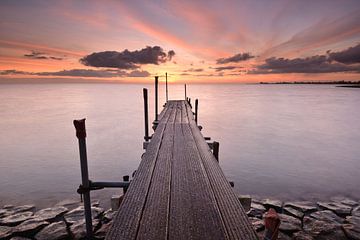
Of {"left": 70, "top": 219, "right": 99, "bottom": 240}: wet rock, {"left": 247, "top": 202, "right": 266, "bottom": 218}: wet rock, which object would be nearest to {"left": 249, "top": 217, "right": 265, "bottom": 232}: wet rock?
{"left": 247, "top": 202, "right": 266, "bottom": 218}: wet rock

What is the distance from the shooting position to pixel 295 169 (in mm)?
14742

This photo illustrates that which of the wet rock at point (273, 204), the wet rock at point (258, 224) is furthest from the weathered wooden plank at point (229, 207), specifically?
the wet rock at point (273, 204)

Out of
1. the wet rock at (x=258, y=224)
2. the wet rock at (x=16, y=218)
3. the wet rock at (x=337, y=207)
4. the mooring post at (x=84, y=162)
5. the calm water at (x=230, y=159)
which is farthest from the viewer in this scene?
the calm water at (x=230, y=159)

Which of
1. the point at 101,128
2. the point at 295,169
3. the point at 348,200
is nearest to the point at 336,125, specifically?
the point at 295,169

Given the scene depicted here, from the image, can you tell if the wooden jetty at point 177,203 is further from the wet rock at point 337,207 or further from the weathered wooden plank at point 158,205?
the wet rock at point 337,207

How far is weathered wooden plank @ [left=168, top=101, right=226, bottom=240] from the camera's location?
10.4ft

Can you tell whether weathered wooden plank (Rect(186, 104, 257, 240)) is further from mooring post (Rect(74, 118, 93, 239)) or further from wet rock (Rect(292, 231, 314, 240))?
wet rock (Rect(292, 231, 314, 240))

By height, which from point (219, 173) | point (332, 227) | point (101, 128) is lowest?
point (101, 128)

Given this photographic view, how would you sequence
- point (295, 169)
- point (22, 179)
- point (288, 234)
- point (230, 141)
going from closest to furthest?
point (288, 234) < point (22, 179) < point (295, 169) < point (230, 141)

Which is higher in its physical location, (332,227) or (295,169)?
(332,227)

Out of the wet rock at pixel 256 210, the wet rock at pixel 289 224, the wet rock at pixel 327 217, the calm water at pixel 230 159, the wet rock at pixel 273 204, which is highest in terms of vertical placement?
the wet rock at pixel 289 224

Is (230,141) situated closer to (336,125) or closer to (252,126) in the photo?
(252,126)

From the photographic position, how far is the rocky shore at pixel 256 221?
705cm

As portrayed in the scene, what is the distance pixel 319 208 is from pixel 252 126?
2226 centimetres
